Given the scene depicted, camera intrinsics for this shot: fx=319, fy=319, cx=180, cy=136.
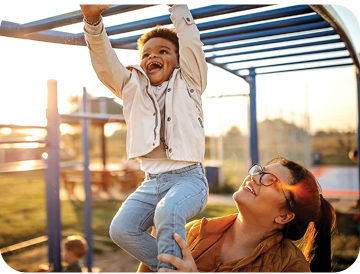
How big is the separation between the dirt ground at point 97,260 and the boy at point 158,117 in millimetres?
2642

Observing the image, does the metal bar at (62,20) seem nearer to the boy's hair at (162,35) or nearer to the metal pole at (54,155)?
the boy's hair at (162,35)

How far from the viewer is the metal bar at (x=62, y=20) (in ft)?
4.45

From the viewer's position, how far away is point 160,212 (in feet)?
3.92

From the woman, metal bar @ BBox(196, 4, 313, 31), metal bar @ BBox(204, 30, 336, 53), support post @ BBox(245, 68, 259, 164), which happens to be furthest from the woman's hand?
support post @ BBox(245, 68, 259, 164)

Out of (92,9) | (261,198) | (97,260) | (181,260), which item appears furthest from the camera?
(97,260)

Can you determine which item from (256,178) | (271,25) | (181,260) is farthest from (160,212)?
(271,25)

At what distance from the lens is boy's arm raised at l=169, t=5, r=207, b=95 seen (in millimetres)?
1438

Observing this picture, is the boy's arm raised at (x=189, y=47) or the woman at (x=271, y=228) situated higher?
the boy's arm raised at (x=189, y=47)

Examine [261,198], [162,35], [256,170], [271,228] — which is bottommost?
[271,228]

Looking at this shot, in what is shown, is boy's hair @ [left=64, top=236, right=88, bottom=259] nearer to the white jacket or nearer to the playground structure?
the playground structure

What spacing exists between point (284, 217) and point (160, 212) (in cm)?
67

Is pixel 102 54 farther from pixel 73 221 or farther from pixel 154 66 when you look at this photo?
pixel 73 221

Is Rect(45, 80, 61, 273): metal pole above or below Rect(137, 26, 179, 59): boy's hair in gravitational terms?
below

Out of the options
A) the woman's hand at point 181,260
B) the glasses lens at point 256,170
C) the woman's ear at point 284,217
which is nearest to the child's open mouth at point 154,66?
the glasses lens at point 256,170
